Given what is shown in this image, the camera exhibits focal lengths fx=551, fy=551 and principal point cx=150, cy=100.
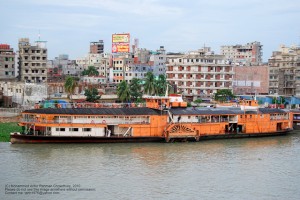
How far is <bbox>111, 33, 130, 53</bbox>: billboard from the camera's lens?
92.0 meters

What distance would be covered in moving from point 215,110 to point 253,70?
36.7 metres

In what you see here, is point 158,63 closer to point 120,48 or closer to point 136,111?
point 120,48

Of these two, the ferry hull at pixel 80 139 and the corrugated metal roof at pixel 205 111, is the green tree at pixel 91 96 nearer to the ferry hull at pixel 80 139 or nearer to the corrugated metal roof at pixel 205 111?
the corrugated metal roof at pixel 205 111

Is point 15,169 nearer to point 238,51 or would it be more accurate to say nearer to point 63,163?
point 63,163

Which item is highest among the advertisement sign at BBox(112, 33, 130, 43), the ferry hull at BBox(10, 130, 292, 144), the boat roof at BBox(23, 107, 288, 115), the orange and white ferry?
the advertisement sign at BBox(112, 33, 130, 43)

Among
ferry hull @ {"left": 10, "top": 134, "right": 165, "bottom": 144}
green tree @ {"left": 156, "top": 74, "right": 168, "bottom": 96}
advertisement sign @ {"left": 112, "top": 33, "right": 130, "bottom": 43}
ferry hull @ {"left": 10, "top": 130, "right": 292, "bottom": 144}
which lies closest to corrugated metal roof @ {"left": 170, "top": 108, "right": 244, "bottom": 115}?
ferry hull @ {"left": 10, "top": 130, "right": 292, "bottom": 144}

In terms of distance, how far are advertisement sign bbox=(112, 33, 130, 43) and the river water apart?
5026 cm

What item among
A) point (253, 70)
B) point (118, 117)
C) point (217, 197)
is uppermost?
point (253, 70)

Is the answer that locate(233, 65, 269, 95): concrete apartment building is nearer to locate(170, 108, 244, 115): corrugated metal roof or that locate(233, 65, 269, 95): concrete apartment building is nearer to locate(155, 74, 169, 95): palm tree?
locate(155, 74, 169, 95): palm tree

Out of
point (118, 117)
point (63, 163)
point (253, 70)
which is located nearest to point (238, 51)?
point (253, 70)

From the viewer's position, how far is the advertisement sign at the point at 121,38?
301 ft

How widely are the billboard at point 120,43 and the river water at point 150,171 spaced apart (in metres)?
50.4

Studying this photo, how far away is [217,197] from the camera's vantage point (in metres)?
28.0

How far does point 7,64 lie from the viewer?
79375mm
